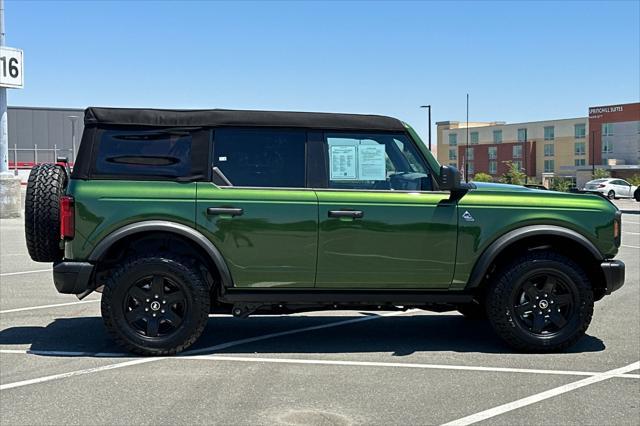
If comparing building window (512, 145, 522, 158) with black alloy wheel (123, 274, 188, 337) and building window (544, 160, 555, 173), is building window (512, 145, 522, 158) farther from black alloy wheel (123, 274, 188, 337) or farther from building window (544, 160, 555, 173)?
black alloy wheel (123, 274, 188, 337)

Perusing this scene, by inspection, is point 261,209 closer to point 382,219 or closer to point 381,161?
point 382,219

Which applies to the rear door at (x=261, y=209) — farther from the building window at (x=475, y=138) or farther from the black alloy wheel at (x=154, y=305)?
the building window at (x=475, y=138)

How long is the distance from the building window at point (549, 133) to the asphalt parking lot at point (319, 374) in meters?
104

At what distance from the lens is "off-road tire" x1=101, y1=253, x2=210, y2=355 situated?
586cm

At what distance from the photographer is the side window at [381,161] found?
243 inches

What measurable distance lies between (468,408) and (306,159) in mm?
2408

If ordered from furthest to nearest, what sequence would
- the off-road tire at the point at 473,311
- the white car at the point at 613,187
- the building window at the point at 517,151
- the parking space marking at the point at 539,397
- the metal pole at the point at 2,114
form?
the building window at the point at 517,151 < the white car at the point at 613,187 < the metal pole at the point at 2,114 < the off-road tire at the point at 473,311 < the parking space marking at the point at 539,397

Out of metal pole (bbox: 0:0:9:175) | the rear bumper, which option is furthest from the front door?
metal pole (bbox: 0:0:9:175)

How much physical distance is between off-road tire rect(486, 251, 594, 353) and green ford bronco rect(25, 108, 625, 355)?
12mm

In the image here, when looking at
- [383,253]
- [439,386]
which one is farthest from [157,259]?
[439,386]

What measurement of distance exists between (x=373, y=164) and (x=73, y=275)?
255cm

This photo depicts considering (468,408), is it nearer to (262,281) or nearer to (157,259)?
(262,281)

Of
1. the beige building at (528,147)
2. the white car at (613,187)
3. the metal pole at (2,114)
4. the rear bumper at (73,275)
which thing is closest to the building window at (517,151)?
the beige building at (528,147)

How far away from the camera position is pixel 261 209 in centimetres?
593
